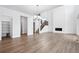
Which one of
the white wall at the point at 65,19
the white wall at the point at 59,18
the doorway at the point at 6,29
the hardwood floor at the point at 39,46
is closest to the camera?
the hardwood floor at the point at 39,46

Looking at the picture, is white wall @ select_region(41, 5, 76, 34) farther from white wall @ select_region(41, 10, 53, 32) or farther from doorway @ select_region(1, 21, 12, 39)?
doorway @ select_region(1, 21, 12, 39)

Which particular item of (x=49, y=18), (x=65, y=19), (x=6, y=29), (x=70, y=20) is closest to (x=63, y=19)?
(x=65, y=19)

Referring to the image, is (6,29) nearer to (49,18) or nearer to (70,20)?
(70,20)

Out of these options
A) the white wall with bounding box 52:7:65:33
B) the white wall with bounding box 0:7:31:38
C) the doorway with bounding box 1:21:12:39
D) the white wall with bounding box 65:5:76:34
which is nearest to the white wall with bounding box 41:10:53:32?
the white wall with bounding box 52:7:65:33

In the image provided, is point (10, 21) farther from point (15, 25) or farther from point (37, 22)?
point (37, 22)

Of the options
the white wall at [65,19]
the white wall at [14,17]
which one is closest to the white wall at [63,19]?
the white wall at [65,19]

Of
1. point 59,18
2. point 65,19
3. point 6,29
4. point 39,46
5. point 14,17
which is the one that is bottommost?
point 39,46

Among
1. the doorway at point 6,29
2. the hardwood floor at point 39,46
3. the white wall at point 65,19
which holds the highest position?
the white wall at point 65,19

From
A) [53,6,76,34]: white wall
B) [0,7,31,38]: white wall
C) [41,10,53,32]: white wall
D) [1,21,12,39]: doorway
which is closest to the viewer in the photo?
[0,7,31,38]: white wall

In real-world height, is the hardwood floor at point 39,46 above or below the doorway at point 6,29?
below

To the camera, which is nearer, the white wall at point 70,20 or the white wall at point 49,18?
the white wall at point 70,20

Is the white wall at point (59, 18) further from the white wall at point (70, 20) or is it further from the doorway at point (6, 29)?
the doorway at point (6, 29)
